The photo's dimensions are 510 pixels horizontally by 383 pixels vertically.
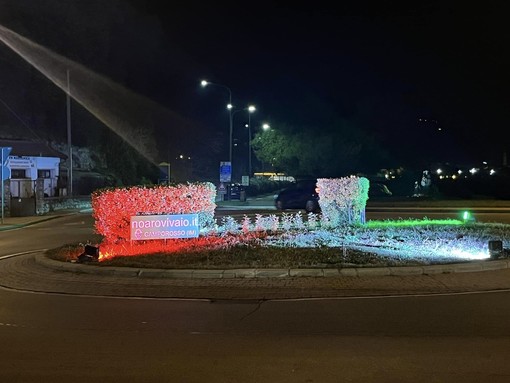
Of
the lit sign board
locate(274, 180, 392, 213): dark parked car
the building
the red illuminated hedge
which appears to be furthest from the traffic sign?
the lit sign board

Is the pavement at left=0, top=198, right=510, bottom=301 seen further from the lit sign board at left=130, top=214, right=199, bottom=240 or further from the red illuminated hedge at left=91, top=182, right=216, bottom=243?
the red illuminated hedge at left=91, top=182, right=216, bottom=243

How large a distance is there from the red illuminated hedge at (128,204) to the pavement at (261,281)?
2.03 meters

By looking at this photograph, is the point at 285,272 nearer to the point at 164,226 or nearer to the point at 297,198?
the point at 164,226

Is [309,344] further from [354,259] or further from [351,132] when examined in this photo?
[351,132]

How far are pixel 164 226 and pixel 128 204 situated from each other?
1.03 meters

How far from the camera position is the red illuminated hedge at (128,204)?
13539 millimetres

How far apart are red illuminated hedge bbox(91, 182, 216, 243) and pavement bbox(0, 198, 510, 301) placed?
203 cm

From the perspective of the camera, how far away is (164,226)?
43.8 ft

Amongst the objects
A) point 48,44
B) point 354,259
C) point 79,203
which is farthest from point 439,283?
point 48,44

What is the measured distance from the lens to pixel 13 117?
51844mm

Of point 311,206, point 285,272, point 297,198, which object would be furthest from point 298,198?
point 285,272

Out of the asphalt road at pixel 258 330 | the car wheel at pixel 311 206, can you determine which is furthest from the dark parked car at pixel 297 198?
the asphalt road at pixel 258 330

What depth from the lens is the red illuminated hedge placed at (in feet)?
44.4

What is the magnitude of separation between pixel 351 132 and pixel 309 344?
46987 millimetres
